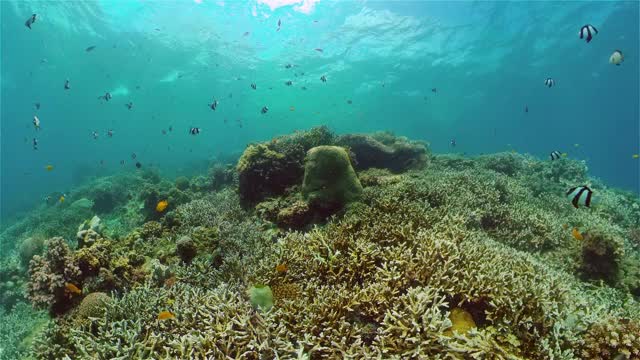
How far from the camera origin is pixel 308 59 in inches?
1594

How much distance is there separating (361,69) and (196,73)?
23.6m

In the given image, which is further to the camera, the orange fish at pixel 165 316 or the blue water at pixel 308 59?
the blue water at pixel 308 59

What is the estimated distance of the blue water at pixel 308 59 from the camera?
29656 mm

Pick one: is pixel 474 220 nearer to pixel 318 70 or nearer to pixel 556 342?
pixel 556 342

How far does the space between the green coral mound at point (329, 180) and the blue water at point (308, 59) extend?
18.6 m

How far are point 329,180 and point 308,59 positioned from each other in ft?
117

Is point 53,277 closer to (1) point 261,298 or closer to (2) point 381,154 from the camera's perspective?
(1) point 261,298

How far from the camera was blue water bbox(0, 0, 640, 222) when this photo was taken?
97.3ft

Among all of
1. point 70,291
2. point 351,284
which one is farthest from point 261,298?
point 70,291

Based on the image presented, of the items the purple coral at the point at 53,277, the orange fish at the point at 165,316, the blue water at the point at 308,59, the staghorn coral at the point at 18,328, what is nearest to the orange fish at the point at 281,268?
the orange fish at the point at 165,316

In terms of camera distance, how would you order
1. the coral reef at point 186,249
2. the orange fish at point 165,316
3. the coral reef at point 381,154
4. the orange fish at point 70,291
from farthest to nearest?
1. the coral reef at point 381,154
2. the coral reef at point 186,249
3. the orange fish at point 70,291
4. the orange fish at point 165,316

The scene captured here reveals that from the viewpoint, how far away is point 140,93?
56562mm

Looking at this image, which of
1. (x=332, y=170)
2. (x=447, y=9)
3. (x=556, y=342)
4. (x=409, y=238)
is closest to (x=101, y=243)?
(x=332, y=170)

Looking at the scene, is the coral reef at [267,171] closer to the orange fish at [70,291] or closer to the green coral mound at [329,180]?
the green coral mound at [329,180]
